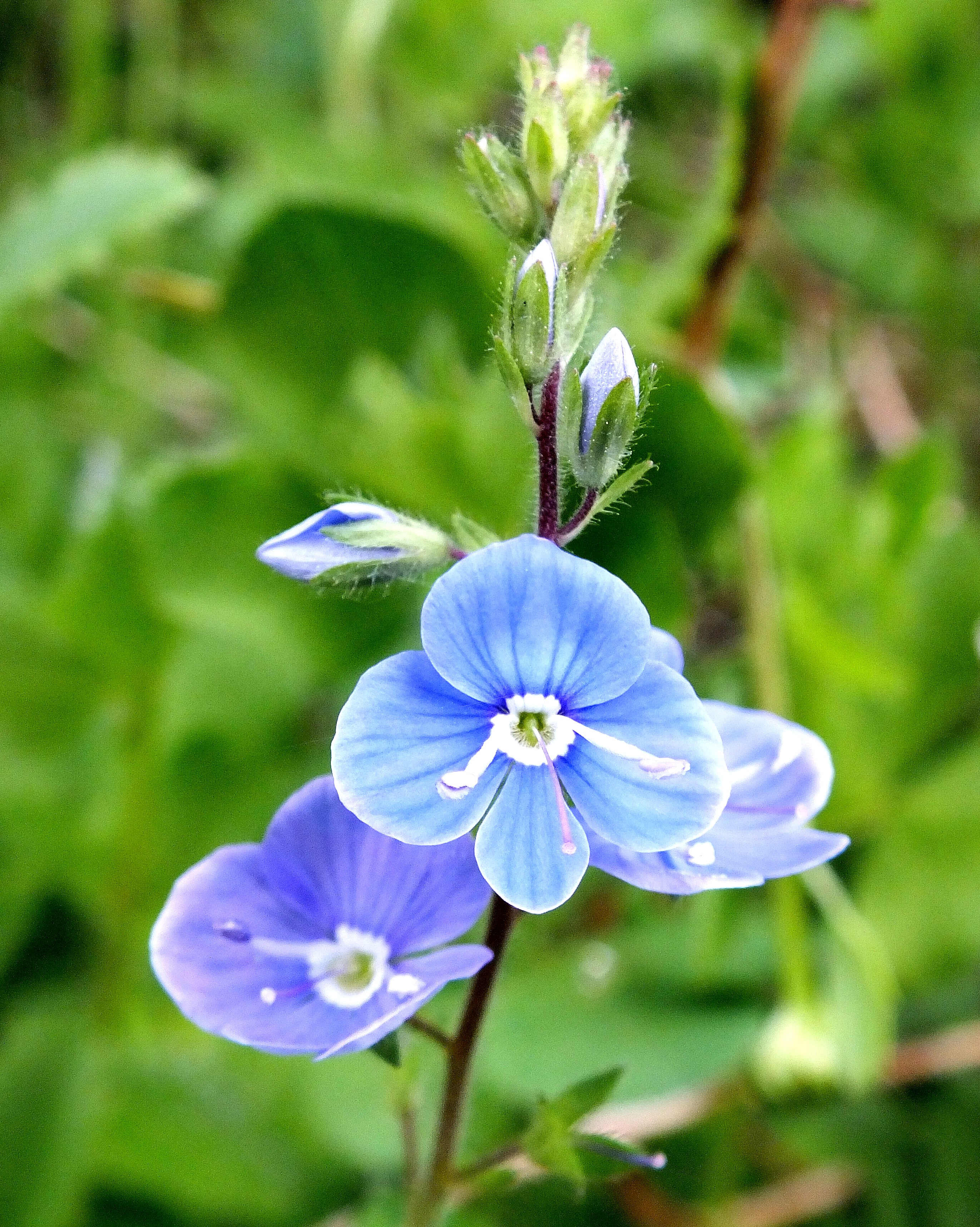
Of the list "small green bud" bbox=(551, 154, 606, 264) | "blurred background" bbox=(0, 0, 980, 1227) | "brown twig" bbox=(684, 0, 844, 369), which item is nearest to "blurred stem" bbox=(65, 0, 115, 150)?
"blurred background" bbox=(0, 0, 980, 1227)

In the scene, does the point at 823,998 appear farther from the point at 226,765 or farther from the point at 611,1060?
the point at 226,765

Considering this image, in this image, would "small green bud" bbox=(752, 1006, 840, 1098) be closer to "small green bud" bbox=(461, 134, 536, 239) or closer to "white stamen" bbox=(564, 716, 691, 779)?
"white stamen" bbox=(564, 716, 691, 779)

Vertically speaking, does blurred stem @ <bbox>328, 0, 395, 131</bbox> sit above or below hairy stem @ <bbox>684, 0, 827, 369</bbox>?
above

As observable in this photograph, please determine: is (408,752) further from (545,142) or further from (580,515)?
(545,142)

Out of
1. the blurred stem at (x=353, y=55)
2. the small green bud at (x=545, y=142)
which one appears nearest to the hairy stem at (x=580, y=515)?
the small green bud at (x=545, y=142)

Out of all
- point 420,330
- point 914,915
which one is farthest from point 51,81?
point 914,915

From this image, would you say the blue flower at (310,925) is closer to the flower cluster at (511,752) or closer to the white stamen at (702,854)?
the flower cluster at (511,752)

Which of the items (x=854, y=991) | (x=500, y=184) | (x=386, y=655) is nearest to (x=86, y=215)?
(x=386, y=655)
